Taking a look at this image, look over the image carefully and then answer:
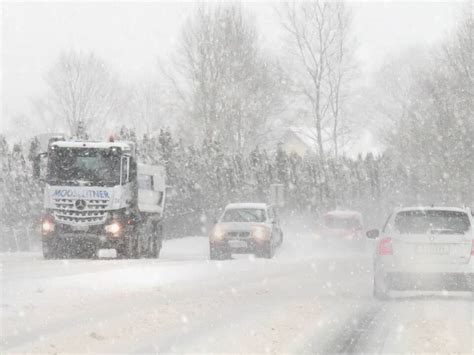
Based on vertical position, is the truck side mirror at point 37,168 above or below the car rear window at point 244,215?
above

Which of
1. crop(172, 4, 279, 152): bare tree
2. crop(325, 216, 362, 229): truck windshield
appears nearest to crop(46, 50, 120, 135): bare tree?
crop(172, 4, 279, 152): bare tree

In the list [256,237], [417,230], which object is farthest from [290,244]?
[417,230]

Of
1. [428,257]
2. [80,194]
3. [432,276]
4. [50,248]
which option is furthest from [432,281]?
[50,248]

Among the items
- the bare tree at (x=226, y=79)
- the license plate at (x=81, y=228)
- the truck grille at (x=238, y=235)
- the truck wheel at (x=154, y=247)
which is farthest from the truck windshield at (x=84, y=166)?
the bare tree at (x=226, y=79)

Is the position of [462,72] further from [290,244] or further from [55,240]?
[55,240]

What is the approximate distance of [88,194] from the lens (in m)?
24.6

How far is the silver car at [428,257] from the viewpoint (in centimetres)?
1459

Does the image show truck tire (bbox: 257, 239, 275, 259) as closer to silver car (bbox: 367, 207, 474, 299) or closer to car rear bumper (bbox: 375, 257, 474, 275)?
silver car (bbox: 367, 207, 474, 299)

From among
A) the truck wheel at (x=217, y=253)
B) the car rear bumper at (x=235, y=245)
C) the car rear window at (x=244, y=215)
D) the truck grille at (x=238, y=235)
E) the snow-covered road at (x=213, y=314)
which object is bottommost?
the snow-covered road at (x=213, y=314)

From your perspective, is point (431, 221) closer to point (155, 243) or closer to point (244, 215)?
point (244, 215)

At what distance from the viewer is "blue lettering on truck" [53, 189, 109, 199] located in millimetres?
24500

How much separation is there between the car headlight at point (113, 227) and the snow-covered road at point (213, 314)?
4.41m

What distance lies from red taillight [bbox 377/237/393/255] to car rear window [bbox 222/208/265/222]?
13.9 m

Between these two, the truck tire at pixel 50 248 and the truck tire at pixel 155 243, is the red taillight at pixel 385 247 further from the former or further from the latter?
the truck tire at pixel 155 243
